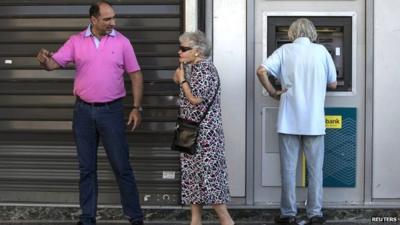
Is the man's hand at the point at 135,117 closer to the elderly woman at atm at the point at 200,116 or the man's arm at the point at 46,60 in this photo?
the elderly woman at atm at the point at 200,116

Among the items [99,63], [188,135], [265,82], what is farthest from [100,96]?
[265,82]

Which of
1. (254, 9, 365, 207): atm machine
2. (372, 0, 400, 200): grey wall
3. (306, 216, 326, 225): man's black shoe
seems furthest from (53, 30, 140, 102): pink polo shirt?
(372, 0, 400, 200): grey wall

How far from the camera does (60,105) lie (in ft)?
20.0

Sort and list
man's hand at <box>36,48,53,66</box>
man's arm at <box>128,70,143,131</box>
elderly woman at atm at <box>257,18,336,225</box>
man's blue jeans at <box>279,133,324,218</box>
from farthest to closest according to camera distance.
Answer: man's blue jeans at <box>279,133,324,218</box> < elderly woman at atm at <box>257,18,336,225</box> < man's arm at <box>128,70,143,131</box> < man's hand at <box>36,48,53,66</box>

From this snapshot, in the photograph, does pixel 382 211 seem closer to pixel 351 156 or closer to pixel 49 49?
pixel 351 156

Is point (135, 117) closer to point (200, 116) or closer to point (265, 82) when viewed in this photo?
point (200, 116)

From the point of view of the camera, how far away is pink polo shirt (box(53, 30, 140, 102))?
17.5 ft

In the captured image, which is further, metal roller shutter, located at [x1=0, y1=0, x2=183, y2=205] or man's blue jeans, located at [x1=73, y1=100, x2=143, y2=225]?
metal roller shutter, located at [x1=0, y1=0, x2=183, y2=205]

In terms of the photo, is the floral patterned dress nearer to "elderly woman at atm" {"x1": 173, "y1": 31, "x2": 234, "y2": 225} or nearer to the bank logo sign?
"elderly woman at atm" {"x1": 173, "y1": 31, "x2": 234, "y2": 225}

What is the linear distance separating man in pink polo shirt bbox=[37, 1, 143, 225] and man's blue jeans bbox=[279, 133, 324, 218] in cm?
125

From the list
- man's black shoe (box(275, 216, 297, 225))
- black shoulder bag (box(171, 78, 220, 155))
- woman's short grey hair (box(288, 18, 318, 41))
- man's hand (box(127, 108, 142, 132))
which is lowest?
man's black shoe (box(275, 216, 297, 225))

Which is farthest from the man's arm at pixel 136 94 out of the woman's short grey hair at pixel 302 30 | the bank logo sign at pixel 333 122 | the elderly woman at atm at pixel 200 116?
the bank logo sign at pixel 333 122

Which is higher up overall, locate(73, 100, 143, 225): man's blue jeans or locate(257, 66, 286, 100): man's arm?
locate(257, 66, 286, 100): man's arm

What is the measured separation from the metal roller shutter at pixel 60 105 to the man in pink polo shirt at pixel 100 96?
57 cm
